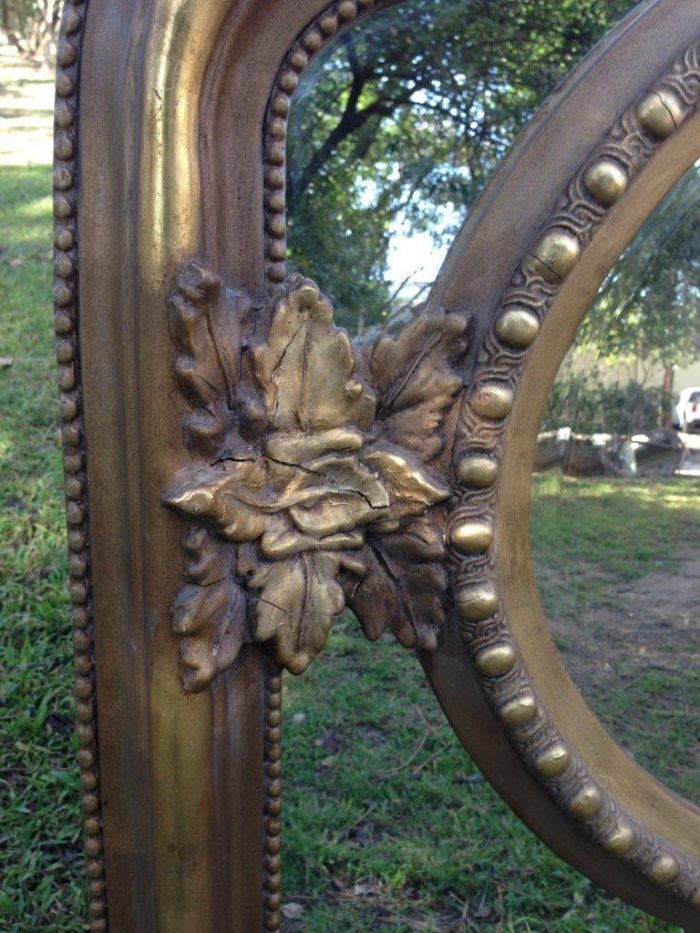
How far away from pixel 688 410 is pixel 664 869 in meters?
0.46

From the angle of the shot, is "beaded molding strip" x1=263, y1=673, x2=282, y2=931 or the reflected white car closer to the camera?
"beaded molding strip" x1=263, y1=673, x2=282, y2=931

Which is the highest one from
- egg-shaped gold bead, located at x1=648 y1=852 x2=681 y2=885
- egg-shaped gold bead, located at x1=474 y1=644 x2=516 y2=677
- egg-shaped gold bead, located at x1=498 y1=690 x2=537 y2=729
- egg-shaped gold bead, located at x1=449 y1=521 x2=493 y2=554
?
egg-shaped gold bead, located at x1=449 y1=521 x2=493 y2=554

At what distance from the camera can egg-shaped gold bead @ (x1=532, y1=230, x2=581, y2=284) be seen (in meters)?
0.84

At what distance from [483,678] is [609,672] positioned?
0.24 meters

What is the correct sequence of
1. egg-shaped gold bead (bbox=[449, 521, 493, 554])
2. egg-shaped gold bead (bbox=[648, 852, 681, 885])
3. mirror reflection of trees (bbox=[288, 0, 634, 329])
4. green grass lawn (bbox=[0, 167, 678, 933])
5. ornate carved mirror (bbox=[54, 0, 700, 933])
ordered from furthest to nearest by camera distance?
green grass lawn (bbox=[0, 167, 678, 933]) < mirror reflection of trees (bbox=[288, 0, 634, 329]) < egg-shaped gold bead (bbox=[648, 852, 681, 885]) < egg-shaped gold bead (bbox=[449, 521, 493, 554]) < ornate carved mirror (bbox=[54, 0, 700, 933])

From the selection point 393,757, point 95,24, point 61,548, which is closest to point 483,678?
point 95,24

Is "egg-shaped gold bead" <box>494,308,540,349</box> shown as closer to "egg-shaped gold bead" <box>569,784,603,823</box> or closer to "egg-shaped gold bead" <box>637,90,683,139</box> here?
"egg-shaped gold bead" <box>637,90,683,139</box>

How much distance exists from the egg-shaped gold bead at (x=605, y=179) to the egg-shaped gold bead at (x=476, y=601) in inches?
13.4

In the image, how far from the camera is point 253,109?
2.65 feet

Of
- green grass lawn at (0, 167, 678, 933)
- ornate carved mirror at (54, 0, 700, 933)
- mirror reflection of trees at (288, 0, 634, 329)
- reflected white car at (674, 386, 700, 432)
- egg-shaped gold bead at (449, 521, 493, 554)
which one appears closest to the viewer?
ornate carved mirror at (54, 0, 700, 933)

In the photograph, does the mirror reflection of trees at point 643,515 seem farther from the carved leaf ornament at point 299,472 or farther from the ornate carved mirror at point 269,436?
the carved leaf ornament at point 299,472

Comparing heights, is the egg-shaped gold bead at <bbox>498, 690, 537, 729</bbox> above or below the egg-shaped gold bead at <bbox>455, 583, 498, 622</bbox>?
below

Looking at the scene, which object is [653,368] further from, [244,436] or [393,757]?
[393,757]

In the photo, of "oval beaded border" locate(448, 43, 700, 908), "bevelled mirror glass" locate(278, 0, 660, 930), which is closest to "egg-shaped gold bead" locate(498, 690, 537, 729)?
"oval beaded border" locate(448, 43, 700, 908)
